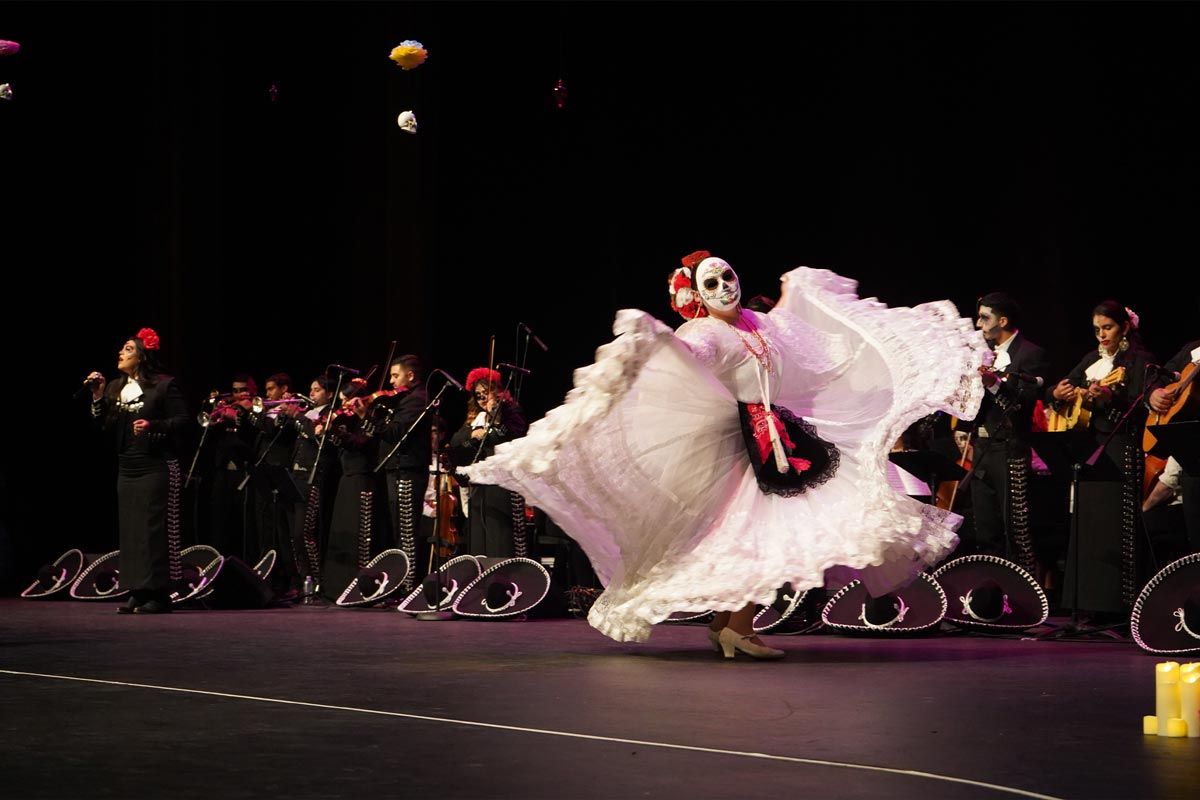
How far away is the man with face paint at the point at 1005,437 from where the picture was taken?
7.97m

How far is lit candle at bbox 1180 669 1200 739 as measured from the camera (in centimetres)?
417

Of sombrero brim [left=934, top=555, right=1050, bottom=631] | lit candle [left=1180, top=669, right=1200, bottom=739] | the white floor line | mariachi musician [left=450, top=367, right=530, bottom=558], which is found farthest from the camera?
mariachi musician [left=450, top=367, right=530, bottom=558]

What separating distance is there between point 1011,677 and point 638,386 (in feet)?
6.36

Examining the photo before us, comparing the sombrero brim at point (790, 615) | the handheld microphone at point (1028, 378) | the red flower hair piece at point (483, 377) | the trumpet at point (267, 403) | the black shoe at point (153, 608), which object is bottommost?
the black shoe at point (153, 608)

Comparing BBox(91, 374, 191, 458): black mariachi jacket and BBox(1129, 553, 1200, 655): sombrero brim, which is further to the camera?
BBox(91, 374, 191, 458): black mariachi jacket

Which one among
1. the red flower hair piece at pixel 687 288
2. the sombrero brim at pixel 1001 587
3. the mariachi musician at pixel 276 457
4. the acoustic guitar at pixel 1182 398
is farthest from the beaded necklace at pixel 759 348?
the mariachi musician at pixel 276 457

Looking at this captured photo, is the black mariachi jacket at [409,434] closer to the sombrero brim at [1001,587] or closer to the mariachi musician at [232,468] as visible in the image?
the mariachi musician at [232,468]

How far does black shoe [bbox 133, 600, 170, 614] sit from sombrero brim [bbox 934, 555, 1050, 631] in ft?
15.3

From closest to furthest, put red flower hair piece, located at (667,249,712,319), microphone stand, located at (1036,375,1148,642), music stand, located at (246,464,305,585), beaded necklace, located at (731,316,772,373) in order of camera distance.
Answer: beaded necklace, located at (731,316,772,373) < red flower hair piece, located at (667,249,712,319) < microphone stand, located at (1036,375,1148,642) < music stand, located at (246,464,305,585)

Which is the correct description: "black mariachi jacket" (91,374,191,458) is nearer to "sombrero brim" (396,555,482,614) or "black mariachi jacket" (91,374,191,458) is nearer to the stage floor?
"sombrero brim" (396,555,482,614)

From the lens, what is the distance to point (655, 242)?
1151 cm

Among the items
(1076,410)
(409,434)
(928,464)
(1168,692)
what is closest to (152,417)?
(409,434)

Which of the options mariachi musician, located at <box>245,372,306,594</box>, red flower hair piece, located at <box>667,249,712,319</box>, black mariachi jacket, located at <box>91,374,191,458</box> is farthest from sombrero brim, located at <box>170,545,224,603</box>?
red flower hair piece, located at <box>667,249,712,319</box>

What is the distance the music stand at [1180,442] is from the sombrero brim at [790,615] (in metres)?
1.99
